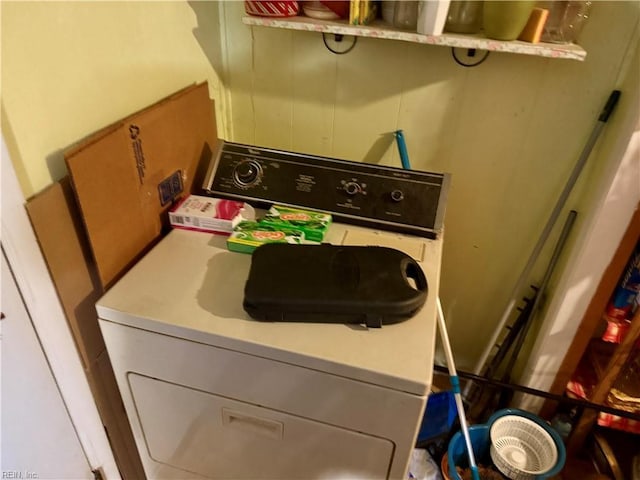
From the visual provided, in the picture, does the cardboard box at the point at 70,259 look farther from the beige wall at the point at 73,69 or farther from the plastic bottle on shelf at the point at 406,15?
the plastic bottle on shelf at the point at 406,15

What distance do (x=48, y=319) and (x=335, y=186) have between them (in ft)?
2.38

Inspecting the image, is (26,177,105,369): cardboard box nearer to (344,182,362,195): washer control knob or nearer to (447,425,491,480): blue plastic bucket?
(344,182,362,195): washer control knob

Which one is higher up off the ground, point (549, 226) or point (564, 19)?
point (564, 19)

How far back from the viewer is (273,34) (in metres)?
1.34

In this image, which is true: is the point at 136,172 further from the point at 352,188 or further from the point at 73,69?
the point at 352,188

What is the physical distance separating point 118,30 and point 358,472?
3.43 ft

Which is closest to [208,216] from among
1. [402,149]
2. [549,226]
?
[402,149]

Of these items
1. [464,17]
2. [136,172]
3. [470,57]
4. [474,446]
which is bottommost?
[474,446]

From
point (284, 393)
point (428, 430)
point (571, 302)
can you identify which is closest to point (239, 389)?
point (284, 393)

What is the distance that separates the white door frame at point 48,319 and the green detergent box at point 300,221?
479mm

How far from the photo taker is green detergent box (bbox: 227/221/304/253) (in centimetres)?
105

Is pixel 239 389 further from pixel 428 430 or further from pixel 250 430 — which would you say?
pixel 428 430

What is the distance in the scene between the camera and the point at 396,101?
4.38 ft

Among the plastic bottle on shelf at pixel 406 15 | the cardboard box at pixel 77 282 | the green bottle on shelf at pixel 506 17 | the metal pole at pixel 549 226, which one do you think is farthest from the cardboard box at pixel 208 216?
the metal pole at pixel 549 226
